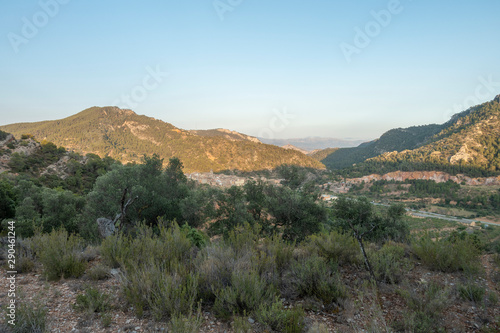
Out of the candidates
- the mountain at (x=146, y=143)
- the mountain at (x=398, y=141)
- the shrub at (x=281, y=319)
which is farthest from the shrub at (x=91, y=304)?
the mountain at (x=398, y=141)

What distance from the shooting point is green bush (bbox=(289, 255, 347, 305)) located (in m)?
3.58

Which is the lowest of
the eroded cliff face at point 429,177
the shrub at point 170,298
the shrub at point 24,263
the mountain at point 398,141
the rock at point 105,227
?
the eroded cliff face at point 429,177

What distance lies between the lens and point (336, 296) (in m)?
3.57

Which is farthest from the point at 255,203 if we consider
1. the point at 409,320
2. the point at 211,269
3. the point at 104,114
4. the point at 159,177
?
the point at 104,114

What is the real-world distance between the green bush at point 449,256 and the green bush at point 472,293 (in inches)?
39.5

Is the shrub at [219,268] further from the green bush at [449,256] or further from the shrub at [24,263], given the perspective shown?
the green bush at [449,256]

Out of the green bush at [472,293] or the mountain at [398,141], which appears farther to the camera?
the mountain at [398,141]

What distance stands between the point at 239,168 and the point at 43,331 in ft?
326

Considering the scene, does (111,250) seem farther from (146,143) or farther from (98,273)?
(146,143)

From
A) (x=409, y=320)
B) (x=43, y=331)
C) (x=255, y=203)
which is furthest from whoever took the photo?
(x=255, y=203)

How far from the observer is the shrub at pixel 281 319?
2.73m

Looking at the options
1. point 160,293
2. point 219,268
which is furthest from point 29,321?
point 219,268

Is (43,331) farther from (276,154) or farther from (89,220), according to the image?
(276,154)

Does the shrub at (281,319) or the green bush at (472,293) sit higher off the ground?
the shrub at (281,319)
